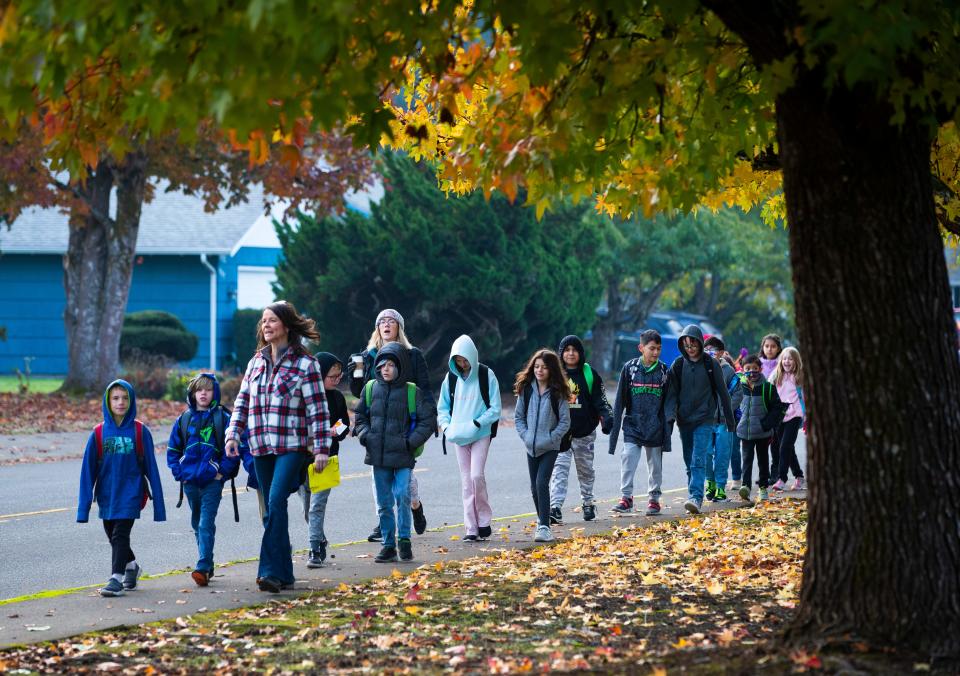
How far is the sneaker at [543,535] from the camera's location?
10586 millimetres

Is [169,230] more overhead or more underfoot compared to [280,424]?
more overhead

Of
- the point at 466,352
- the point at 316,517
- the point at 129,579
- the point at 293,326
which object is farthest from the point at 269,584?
the point at 466,352

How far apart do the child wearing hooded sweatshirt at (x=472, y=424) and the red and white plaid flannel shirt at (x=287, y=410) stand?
2416mm

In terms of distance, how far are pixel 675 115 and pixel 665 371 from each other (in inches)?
200

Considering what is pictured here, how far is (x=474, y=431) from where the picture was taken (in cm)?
1076

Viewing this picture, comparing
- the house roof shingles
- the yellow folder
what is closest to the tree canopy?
the house roof shingles

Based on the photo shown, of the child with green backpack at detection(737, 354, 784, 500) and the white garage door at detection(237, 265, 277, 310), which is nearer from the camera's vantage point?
the child with green backpack at detection(737, 354, 784, 500)

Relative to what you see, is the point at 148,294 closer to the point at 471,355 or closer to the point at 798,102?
the point at 471,355

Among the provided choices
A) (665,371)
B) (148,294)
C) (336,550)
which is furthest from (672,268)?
(336,550)

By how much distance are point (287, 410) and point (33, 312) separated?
3382 centimetres

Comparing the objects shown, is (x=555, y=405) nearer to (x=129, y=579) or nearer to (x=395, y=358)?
(x=395, y=358)

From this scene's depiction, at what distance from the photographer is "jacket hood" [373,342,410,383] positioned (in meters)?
9.94

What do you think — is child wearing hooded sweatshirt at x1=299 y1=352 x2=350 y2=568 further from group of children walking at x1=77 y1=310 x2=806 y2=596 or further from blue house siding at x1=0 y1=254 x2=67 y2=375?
blue house siding at x1=0 y1=254 x2=67 y2=375

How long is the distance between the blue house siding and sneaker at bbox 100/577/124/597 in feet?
107
